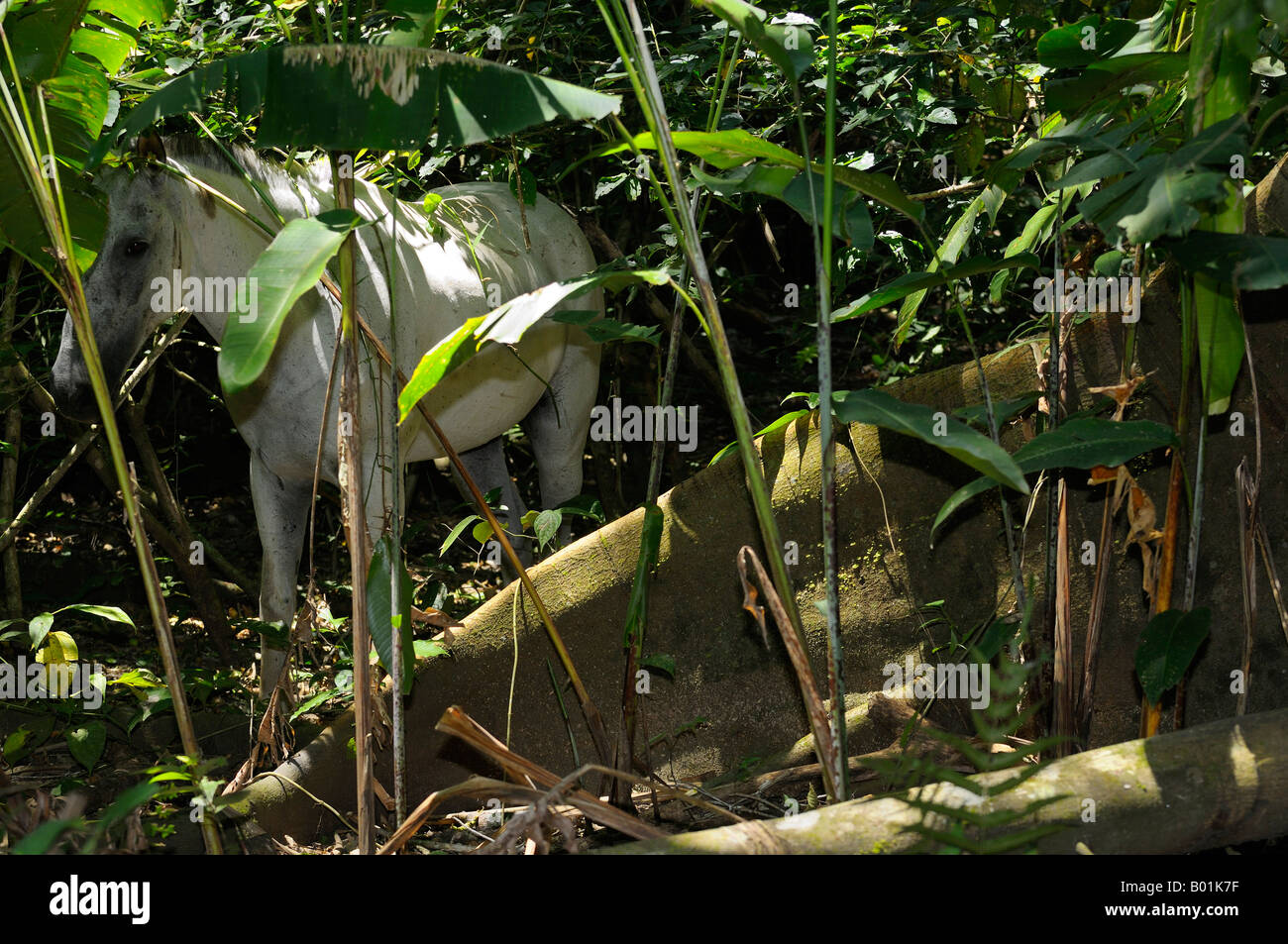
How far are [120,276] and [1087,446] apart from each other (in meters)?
2.73

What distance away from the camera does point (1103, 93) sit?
2.58m

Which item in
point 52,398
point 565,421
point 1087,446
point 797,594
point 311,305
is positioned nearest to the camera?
point 1087,446

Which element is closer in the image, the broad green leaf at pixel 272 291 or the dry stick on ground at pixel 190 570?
the broad green leaf at pixel 272 291

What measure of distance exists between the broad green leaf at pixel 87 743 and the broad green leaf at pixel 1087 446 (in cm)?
257

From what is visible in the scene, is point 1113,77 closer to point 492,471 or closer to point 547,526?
point 547,526

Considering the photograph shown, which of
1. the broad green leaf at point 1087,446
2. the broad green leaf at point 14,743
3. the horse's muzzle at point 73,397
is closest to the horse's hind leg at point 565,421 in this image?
the horse's muzzle at point 73,397

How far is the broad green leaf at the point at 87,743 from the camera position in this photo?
3.36 metres

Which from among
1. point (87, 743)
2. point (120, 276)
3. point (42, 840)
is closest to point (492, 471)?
point (120, 276)

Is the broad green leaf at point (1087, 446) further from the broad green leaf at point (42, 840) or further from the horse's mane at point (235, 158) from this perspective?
the horse's mane at point (235, 158)

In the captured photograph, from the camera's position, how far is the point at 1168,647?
232 cm

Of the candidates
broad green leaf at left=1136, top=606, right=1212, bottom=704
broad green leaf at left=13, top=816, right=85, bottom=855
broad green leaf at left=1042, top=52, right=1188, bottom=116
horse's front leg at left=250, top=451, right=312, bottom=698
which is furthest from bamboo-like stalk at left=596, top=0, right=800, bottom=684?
horse's front leg at left=250, top=451, right=312, bottom=698

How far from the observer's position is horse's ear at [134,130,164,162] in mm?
3320
